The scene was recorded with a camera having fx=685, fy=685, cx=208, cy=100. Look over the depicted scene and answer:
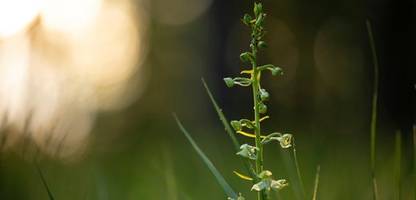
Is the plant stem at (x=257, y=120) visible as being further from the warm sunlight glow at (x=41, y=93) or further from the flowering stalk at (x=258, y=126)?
the warm sunlight glow at (x=41, y=93)

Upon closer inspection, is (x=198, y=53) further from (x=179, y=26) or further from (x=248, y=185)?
(x=248, y=185)

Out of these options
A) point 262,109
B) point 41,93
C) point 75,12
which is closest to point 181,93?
point 75,12

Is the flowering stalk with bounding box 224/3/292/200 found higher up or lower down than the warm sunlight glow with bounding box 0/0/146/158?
higher up

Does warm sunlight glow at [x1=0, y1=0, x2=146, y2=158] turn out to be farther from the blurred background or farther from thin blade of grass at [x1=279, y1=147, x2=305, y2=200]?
thin blade of grass at [x1=279, y1=147, x2=305, y2=200]

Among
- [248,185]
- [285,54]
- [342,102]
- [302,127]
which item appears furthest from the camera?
[285,54]

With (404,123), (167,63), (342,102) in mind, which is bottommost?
(167,63)

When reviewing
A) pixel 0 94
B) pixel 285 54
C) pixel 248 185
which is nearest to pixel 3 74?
pixel 0 94

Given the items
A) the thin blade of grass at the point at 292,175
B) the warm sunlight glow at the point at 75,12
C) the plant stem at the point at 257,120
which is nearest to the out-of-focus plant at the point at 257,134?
the plant stem at the point at 257,120

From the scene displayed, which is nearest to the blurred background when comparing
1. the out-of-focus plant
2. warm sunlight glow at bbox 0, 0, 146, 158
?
warm sunlight glow at bbox 0, 0, 146, 158
